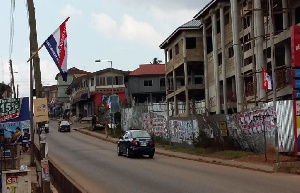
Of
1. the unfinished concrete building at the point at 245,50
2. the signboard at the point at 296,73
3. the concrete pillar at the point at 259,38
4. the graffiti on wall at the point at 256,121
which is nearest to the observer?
the signboard at the point at 296,73

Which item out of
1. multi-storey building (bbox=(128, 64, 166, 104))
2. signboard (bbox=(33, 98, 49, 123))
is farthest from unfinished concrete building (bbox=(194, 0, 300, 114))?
multi-storey building (bbox=(128, 64, 166, 104))

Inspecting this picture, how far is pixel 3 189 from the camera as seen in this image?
12.1 meters

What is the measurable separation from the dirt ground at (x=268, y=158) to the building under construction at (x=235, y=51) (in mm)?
3207

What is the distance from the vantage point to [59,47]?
1445cm

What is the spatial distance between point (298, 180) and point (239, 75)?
73.3 ft

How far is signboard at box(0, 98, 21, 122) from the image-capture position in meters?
21.1

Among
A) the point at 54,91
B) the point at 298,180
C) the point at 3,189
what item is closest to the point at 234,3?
the point at 298,180

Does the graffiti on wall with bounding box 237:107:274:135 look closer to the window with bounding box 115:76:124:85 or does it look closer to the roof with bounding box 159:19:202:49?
the roof with bounding box 159:19:202:49

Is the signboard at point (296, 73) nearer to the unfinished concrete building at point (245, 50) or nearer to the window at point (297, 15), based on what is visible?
the unfinished concrete building at point (245, 50)

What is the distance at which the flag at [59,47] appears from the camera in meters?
14.4

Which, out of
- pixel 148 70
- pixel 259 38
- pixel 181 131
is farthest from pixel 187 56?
pixel 148 70

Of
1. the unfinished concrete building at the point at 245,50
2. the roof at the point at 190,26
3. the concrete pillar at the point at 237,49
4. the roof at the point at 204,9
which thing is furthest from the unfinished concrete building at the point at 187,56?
the concrete pillar at the point at 237,49

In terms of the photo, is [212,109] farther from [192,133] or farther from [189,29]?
[192,133]

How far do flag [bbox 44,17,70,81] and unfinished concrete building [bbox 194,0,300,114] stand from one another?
1297 centimetres
